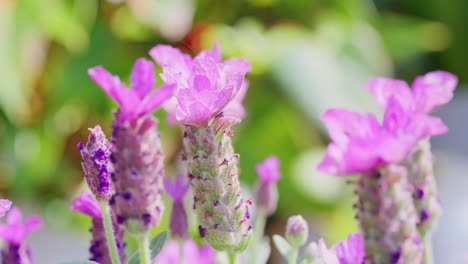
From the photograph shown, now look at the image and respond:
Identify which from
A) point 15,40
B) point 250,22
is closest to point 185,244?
point 15,40

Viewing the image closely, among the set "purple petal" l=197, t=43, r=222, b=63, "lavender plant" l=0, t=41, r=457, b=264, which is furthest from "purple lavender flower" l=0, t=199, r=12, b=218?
"purple petal" l=197, t=43, r=222, b=63

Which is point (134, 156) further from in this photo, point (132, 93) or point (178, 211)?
point (178, 211)

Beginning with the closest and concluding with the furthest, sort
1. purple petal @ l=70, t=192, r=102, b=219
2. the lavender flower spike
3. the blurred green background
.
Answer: the lavender flower spike
purple petal @ l=70, t=192, r=102, b=219
the blurred green background

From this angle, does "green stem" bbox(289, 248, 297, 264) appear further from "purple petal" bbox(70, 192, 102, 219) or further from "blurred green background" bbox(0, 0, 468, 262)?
"blurred green background" bbox(0, 0, 468, 262)

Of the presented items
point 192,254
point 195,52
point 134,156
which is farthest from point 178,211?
point 195,52

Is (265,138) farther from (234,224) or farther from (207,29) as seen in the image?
(234,224)

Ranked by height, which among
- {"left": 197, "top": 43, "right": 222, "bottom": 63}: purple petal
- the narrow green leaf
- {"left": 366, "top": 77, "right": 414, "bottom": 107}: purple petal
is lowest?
the narrow green leaf
